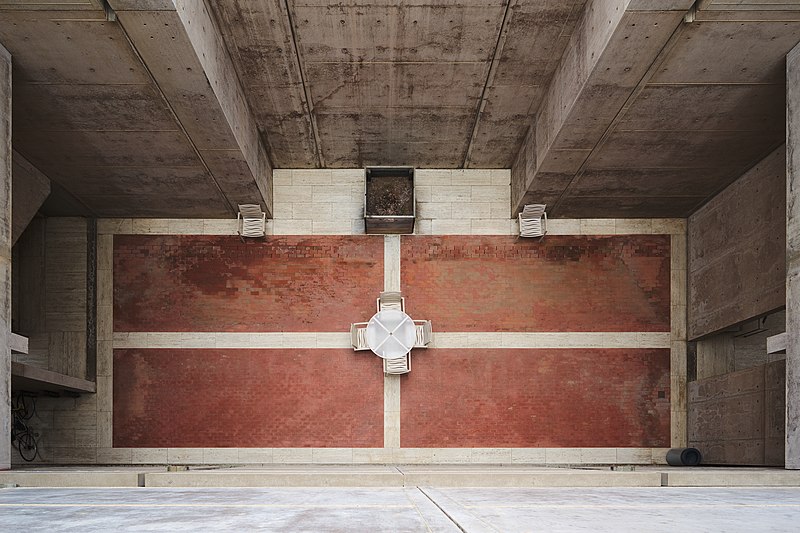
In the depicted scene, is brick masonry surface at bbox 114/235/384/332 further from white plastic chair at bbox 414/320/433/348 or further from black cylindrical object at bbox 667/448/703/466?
black cylindrical object at bbox 667/448/703/466

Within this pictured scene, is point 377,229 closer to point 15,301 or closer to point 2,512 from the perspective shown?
point 15,301

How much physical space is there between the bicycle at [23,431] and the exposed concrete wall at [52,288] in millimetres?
829

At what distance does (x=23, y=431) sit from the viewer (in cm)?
1752

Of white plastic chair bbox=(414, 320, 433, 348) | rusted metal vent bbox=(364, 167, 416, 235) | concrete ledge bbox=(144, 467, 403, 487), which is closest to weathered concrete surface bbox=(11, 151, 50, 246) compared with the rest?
rusted metal vent bbox=(364, 167, 416, 235)

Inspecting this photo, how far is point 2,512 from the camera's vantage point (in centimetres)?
405

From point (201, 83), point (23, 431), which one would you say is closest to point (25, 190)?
point (201, 83)

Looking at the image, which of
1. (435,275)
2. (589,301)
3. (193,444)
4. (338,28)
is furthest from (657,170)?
(193,444)

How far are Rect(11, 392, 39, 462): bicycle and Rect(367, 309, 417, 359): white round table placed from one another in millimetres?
7250

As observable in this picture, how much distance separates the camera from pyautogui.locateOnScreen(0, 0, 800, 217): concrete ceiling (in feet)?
33.4

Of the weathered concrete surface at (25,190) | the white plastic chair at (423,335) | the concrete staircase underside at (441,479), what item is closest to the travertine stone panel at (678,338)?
the white plastic chair at (423,335)

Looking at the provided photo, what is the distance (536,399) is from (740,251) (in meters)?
5.02

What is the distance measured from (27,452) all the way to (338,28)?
11.5 m

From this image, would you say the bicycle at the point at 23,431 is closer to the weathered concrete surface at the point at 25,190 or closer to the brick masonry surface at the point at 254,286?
the brick masonry surface at the point at 254,286

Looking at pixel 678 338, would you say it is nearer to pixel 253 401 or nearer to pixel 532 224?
pixel 532 224
